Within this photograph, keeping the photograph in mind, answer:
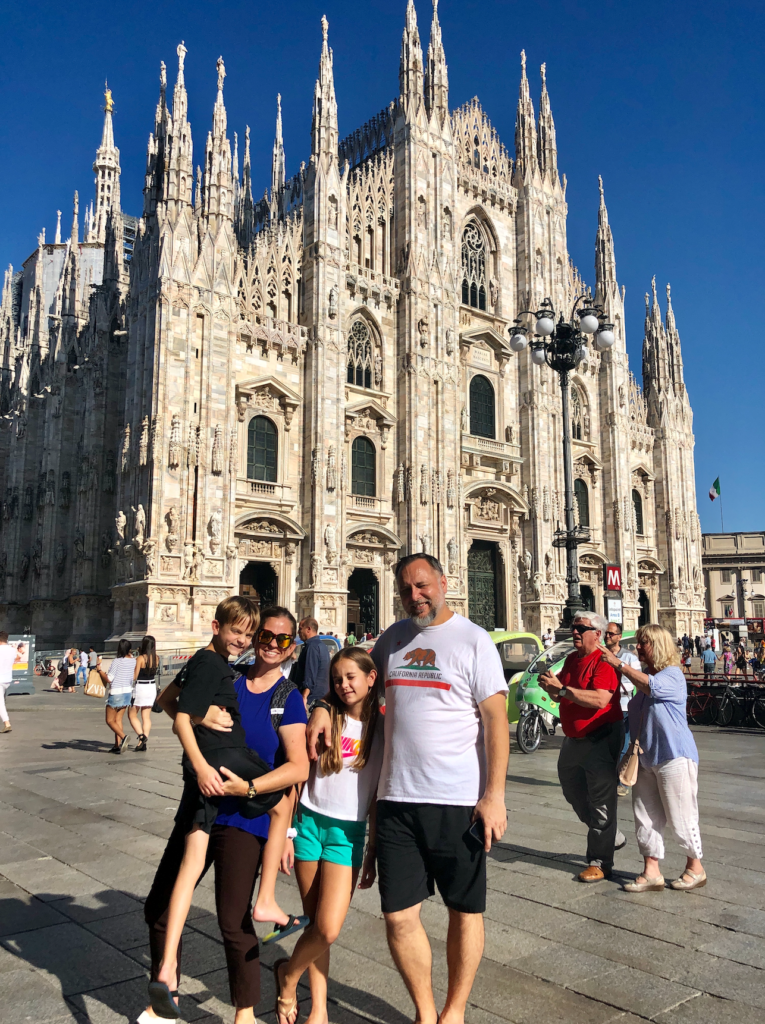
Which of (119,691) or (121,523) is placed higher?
(121,523)

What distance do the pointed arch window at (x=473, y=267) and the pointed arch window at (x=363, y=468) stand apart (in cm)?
883

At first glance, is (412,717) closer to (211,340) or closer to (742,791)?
(742,791)

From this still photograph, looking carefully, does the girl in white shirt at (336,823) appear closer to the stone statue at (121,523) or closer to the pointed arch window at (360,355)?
the stone statue at (121,523)

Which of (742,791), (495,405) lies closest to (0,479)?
(495,405)

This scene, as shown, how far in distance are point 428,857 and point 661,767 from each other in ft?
8.52

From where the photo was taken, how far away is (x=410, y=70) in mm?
31188

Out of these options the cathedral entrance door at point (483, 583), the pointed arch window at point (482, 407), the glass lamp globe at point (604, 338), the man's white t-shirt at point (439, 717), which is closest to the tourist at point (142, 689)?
the man's white t-shirt at point (439, 717)

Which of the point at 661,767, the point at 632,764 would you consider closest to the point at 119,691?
the point at 632,764

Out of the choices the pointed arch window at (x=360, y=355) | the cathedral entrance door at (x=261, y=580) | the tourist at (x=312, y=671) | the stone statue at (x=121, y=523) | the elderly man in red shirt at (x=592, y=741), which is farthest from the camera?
the pointed arch window at (x=360, y=355)

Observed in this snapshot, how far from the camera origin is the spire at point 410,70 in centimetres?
3111

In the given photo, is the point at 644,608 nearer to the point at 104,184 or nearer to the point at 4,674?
the point at 4,674

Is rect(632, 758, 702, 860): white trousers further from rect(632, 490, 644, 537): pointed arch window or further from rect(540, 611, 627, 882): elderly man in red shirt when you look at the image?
rect(632, 490, 644, 537): pointed arch window

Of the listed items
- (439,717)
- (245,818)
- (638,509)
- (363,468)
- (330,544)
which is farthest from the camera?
(638,509)

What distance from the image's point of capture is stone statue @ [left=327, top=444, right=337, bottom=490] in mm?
26297
